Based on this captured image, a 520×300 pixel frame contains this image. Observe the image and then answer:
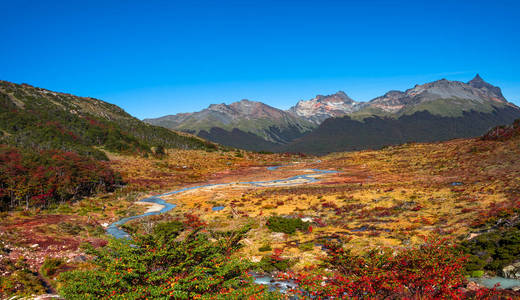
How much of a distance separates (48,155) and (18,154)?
5.70m

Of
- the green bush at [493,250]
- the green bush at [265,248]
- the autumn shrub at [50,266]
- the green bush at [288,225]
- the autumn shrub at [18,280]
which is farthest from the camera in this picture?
the green bush at [288,225]

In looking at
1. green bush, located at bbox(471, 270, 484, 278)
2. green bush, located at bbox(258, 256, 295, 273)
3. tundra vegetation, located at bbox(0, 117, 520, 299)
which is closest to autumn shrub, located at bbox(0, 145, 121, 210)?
tundra vegetation, located at bbox(0, 117, 520, 299)

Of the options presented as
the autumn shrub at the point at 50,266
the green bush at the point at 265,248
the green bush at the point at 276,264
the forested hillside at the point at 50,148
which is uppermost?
the forested hillside at the point at 50,148

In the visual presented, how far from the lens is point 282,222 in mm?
33719

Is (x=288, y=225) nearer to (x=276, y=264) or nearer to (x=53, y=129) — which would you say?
(x=276, y=264)

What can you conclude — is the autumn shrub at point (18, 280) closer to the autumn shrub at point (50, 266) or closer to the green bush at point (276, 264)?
the autumn shrub at point (50, 266)

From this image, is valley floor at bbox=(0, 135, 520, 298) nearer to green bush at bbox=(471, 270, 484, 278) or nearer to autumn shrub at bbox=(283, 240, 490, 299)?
green bush at bbox=(471, 270, 484, 278)

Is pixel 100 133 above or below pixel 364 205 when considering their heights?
above

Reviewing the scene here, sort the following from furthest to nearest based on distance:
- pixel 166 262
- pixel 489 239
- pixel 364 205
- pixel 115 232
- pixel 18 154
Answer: pixel 18 154 < pixel 364 205 < pixel 115 232 < pixel 489 239 < pixel 166 262

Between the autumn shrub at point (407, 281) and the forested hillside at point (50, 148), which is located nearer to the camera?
the autumn shrub at point (407, 281)

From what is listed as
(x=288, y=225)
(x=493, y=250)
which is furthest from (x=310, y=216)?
(x=493, y=250)

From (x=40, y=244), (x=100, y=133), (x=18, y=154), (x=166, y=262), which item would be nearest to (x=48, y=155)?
(x=18, y=154)

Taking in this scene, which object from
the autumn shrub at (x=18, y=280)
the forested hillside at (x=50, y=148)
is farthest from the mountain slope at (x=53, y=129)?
the autumn shrub at (x=18, y=280)

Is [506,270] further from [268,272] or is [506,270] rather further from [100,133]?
[100,133]
